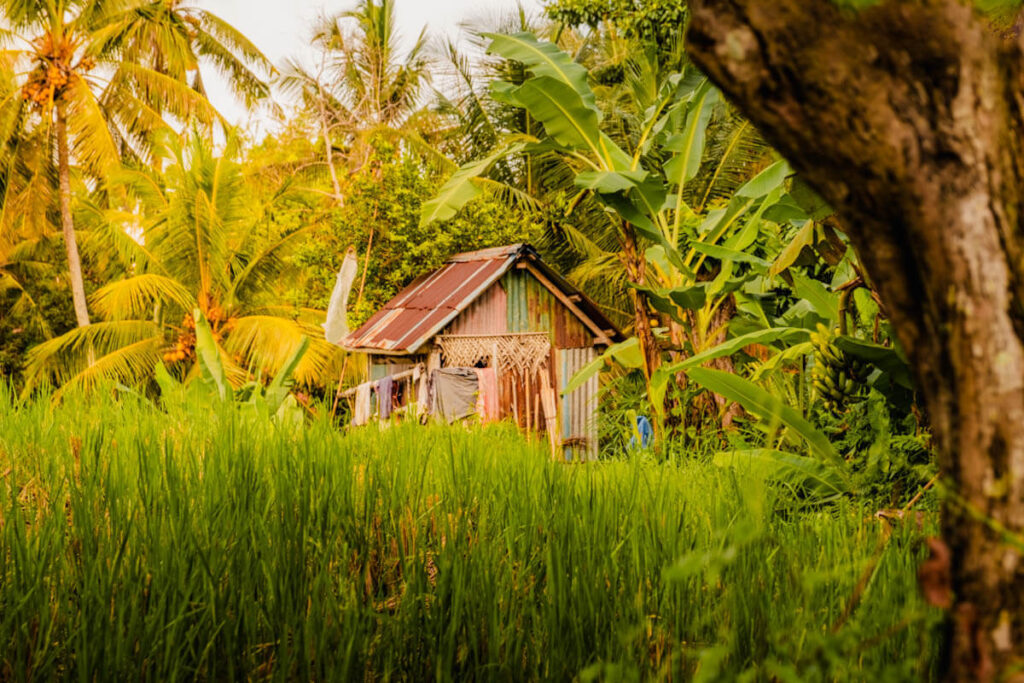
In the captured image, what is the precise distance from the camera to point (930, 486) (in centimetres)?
237

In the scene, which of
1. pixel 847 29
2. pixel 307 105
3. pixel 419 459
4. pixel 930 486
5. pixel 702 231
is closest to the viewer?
pixel 847 29

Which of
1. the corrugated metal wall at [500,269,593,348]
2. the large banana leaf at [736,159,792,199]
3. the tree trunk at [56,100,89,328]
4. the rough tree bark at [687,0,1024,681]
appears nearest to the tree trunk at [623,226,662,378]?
the large banana leaf at [736,159,792,199]

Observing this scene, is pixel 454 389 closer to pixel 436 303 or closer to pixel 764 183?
pixel 436 303

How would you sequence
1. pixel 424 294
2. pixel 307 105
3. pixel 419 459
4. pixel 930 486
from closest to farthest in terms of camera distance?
pixel 930 486 → pixel 419 459 → pixel 424 294 → pixel 307 105

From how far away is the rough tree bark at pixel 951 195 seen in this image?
0.64m

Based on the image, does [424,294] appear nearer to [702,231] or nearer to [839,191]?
[702,231]

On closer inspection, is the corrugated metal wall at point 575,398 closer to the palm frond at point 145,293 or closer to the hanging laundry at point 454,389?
the hanging laundry at point 454,389

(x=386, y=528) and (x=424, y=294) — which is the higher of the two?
(x=424, y=294)

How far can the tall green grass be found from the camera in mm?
1319

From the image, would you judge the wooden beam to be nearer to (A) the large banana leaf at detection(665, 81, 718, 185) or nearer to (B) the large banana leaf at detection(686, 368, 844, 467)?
(A) the large banana leaf at detection(665, 81, 718, 185)

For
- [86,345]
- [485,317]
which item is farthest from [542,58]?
[86,345]

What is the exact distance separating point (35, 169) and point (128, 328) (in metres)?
5.07

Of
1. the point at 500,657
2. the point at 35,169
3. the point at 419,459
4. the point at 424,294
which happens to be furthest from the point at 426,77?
the point at 500,657

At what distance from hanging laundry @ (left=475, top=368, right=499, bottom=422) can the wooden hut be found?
0.16 m
